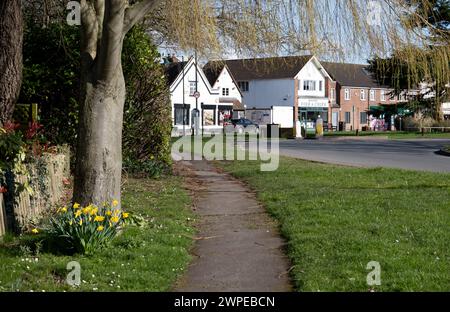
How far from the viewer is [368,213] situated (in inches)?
408

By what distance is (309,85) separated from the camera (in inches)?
3093

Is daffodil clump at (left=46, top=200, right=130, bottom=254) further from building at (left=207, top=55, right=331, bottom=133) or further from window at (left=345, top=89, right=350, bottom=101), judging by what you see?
window at (left=345, top=89, right=350, bottom=101)

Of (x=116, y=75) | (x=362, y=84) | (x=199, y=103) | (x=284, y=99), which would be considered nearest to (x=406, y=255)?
(x=116, y=75)

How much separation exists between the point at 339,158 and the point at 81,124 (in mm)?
18045

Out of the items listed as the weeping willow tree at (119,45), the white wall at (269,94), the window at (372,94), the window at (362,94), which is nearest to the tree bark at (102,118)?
the weeping willow tree at (119,45)

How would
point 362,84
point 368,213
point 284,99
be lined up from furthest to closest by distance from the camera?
1. point 362,84
2. point 284,99
3. point 368,213

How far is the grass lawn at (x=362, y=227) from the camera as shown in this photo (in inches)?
261

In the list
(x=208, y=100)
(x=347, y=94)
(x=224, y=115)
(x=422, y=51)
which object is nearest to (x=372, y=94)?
(x=347, y=94)

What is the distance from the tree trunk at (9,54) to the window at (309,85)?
222 ft

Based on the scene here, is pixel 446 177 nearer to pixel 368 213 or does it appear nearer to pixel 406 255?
pixel 368 213

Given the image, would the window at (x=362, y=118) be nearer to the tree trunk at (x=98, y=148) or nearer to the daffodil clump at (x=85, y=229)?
the tree trunk at (x=98, y=148)
